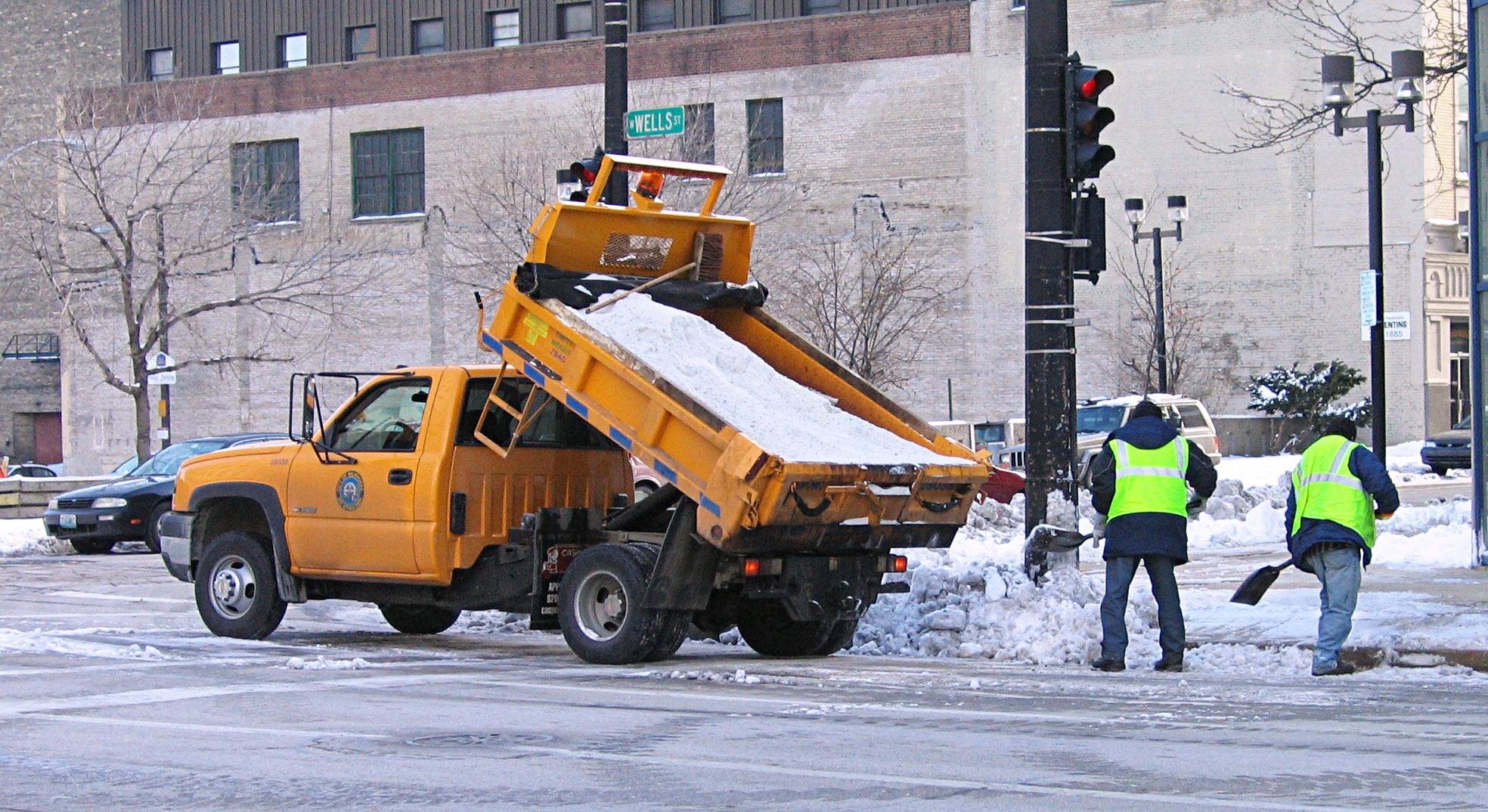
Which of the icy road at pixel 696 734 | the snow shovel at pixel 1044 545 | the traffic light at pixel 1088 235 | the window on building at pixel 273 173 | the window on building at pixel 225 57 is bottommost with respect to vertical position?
the icy road at pixel 696 734

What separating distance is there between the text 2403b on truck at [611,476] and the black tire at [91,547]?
12473 mm

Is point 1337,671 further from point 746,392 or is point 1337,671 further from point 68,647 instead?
point 68,647

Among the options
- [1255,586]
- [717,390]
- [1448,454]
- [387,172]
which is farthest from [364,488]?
[387,172]

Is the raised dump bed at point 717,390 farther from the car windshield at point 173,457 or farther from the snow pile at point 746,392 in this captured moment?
the car windshield at point 173,457

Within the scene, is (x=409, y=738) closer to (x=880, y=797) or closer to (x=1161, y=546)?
(x=880, y=797)

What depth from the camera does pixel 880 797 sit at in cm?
666

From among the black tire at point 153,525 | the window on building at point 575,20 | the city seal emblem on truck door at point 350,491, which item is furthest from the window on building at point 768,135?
the city seal emblem on truck door at point 350,491

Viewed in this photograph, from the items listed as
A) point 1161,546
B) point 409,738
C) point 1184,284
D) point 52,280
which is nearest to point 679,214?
point 1161,546

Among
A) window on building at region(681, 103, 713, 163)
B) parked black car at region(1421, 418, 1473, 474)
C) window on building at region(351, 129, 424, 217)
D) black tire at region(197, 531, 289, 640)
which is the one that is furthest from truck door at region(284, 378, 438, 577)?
window on building at region(351, 129, 424, 217)

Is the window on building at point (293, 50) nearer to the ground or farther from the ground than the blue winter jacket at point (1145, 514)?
farther from the ground

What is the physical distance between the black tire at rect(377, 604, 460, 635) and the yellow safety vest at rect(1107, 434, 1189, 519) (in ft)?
18.0

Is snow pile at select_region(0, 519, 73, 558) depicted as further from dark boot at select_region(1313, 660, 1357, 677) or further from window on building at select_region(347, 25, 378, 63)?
window on building at select_region(347, 25, 378, 63)

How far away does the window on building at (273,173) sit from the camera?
1960 inches

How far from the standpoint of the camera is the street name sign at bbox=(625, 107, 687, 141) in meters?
16.2
